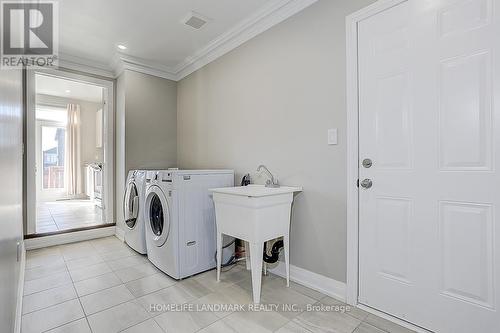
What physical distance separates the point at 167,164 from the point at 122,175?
2.07 feet

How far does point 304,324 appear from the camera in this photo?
4.91 ft

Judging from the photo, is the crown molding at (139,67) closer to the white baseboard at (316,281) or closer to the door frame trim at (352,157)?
the door frame trim at (352,157)

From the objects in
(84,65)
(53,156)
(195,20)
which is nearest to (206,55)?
(195,20)

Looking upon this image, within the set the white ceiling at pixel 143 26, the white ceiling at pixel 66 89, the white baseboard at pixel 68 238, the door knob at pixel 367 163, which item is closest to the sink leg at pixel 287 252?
the door knob at pixel 367 163

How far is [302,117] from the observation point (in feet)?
6.62

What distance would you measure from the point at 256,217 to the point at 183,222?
80 cm

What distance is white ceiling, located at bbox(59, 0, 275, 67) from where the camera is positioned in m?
2.17

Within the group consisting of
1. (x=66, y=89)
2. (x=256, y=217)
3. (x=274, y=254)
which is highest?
(x=66, y=89)

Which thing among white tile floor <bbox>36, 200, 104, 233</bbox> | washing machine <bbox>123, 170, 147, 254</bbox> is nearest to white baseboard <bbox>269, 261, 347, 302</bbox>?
washing machine <bbox>123, 170, 147, 254</bbox>

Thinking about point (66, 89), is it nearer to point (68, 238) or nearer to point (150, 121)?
point (150, 121)

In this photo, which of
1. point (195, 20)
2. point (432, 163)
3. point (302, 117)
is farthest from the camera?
point (195, 20)

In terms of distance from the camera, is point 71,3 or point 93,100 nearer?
point 71,3

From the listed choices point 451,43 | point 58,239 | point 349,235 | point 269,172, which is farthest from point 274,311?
point 58,239

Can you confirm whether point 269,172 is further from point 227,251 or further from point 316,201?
point 227,251
